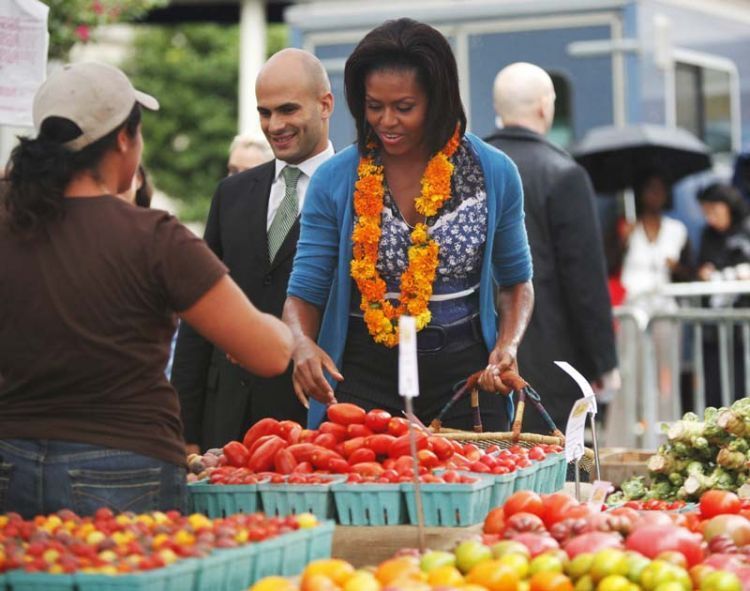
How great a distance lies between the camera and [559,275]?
25.3 ft

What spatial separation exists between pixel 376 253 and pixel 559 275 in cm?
262

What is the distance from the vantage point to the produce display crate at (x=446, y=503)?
4.19 m

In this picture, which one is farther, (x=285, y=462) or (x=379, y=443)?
(x=379, y=443)

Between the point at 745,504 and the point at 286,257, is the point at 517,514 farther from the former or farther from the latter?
the point at 286,257

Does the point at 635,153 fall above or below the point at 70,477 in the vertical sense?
above

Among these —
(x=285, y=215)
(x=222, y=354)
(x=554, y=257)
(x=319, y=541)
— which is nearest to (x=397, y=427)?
(x=319, y=541)

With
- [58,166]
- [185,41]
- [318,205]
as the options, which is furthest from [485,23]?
[185,41]

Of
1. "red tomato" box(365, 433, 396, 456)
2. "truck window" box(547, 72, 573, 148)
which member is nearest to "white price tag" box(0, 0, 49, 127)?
"red tomato" box(365, 433, 396, 456)

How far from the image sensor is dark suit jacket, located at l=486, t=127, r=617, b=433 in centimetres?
755

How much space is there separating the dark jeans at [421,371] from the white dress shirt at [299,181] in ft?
2.91

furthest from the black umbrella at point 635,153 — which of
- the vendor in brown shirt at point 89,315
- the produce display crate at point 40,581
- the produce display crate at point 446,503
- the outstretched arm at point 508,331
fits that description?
the produce display crate at point 40,581

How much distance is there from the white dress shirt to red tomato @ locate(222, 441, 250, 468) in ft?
5.30

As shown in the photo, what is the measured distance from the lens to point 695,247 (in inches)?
538

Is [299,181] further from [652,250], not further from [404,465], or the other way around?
[652,250]
